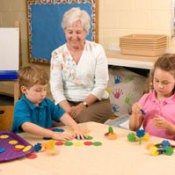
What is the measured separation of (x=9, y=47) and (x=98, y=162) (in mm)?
2288

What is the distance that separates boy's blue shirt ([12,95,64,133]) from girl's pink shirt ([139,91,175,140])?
454 mm

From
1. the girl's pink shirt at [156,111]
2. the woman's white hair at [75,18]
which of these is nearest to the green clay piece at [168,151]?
the girl's pink shirt at [156,111]

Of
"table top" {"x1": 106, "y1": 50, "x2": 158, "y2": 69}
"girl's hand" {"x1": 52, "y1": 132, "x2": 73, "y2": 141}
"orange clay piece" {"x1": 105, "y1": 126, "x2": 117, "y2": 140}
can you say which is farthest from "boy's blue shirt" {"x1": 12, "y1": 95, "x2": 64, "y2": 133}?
"table top" {"x1": 106, "y1": 50, "x2": 158, "y2": 69}

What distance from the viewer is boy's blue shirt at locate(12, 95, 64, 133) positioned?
5.51 feet

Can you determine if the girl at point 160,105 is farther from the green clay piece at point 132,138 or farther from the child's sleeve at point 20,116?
the child's sleeve at point 20,116

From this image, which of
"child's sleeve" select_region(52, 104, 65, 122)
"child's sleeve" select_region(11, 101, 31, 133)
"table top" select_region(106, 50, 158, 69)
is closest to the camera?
"child's sleeve" select_region(11, 101, 31, 133)

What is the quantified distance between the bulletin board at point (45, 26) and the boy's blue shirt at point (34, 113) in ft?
5.98

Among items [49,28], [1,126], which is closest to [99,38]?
[49,28]

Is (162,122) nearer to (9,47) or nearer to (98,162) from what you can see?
(98,162)

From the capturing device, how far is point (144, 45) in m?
2.83

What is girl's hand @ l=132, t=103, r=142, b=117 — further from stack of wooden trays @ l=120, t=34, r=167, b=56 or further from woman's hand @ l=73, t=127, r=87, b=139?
stack of wooden trays @ l=120, t=34, r=167, b=56

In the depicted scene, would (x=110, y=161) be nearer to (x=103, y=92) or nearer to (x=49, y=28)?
(x=103, y=92)

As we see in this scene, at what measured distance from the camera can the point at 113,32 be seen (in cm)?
341

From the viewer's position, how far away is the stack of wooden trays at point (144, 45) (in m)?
2.80
